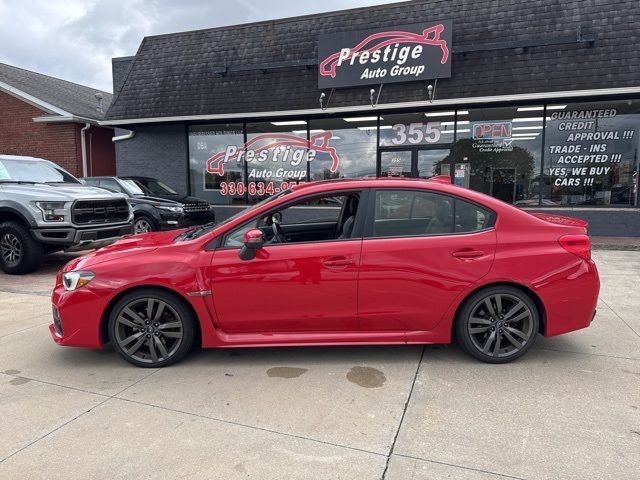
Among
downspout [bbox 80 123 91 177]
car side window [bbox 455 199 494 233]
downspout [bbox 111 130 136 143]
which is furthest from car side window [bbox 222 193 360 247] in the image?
downspout [bbox 80 123 91 177]

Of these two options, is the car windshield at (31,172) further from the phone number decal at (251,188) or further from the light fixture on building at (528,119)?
the light fixture on building at (528,119)

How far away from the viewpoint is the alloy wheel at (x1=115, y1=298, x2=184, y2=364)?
3758mm

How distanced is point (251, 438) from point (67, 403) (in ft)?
4.85

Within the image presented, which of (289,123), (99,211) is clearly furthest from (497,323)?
(289,123)

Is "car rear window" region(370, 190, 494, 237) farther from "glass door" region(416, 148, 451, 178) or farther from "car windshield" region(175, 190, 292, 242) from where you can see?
"glass door" region(416, 148, 451, 178)

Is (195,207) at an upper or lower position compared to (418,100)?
lower

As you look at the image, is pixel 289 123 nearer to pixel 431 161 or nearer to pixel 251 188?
pixel 251 188

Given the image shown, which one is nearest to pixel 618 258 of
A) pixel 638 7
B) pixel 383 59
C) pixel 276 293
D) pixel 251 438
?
pixel 638 7

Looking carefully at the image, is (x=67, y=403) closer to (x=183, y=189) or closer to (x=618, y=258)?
(x=618, y=258)

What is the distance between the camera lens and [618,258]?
27.9 feet

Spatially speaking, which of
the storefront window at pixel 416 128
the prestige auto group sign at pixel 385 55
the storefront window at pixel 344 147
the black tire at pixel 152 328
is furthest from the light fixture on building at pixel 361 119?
the black tire at pixel 152 328

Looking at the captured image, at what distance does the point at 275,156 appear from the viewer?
42.9 feet

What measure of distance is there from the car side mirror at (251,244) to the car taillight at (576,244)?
2458mm

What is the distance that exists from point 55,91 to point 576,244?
67.3 feet
